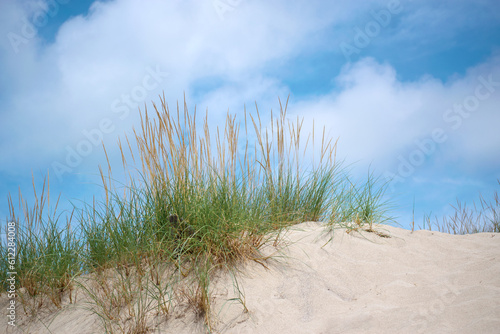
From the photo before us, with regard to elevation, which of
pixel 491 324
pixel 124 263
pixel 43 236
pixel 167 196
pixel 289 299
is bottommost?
pixel 491 324

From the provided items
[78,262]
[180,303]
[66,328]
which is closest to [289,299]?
[180,303]

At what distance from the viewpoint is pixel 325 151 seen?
388 centimetres

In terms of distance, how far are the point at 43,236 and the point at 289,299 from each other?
227 cm

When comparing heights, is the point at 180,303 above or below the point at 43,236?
below

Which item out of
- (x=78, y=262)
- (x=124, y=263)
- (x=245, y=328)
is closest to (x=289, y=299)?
(x=245, y=328)

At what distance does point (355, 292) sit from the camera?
7.91ft

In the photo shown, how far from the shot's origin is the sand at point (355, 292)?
2.06 meters

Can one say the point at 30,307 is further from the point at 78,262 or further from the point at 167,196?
the point at 167,196

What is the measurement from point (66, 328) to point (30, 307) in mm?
689

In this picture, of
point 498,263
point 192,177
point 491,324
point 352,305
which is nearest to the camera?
point 491,324

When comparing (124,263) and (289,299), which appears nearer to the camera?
(289,299)

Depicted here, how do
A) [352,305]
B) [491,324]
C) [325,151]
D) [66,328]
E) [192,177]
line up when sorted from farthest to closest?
[325,151] < [192,177] < [66,328] < [352,305] < [491,324]

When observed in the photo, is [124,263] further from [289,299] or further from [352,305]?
[352,305]

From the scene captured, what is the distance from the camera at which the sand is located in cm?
206
